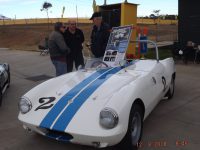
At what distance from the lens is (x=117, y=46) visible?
568cm

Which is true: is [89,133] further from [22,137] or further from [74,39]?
[74,39]

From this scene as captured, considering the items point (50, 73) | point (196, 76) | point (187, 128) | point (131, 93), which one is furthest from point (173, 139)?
point (50, 73)

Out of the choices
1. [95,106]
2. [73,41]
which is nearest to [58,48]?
[73,41]

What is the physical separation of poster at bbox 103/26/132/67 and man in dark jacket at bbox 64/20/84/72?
1171mm

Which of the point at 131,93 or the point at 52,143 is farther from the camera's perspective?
the point at 52,143

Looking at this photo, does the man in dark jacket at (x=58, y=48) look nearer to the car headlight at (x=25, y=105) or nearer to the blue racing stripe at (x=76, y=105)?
the blue racing stripe at (x=76, y=105)

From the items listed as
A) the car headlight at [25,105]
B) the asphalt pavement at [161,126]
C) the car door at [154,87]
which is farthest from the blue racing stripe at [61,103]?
the car door at [154,87]

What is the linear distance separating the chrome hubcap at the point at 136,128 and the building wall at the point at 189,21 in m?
8.06

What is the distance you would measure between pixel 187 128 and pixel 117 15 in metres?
7.62

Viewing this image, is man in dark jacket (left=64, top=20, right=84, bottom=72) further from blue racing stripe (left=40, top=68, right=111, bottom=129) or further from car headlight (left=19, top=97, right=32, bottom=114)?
car headlight (left=19, top=97, right=32, bottom=114)

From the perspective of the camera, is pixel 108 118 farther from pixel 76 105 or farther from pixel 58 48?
pixel 58 48

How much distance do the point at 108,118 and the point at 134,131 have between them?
60cm

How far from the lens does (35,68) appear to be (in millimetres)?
11117

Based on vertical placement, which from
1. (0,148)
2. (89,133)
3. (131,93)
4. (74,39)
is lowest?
(0,148)
